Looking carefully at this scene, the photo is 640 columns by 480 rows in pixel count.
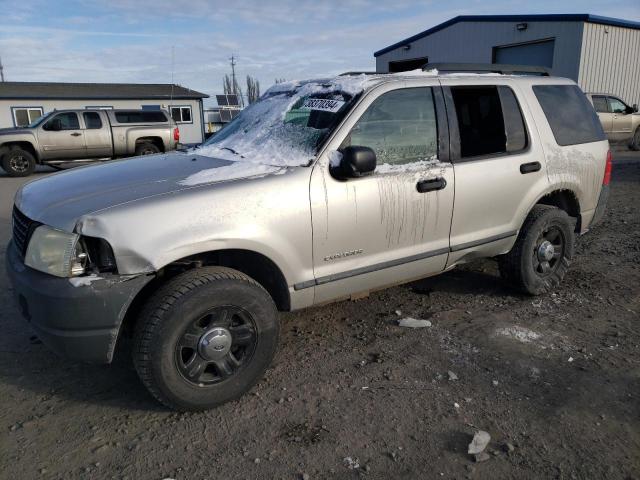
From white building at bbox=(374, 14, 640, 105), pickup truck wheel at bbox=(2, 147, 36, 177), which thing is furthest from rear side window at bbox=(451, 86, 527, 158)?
white building at bbox=(374, 14, 640, 105)

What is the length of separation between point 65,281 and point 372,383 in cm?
185

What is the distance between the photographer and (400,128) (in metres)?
3.45

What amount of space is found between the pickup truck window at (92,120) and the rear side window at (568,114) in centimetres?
1444

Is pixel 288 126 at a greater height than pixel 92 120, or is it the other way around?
pixel 92 120

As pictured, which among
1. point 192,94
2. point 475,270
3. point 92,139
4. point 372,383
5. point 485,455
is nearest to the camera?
point 485,455

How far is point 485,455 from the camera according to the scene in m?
2.48

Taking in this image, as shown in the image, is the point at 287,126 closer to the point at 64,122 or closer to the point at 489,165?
the point at 489,165

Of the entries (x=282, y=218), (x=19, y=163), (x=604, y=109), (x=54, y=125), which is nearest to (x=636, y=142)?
(x=604, y=109)

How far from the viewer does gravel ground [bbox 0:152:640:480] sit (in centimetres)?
245

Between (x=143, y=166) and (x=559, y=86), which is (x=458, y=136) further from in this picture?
(x=143, y=166)

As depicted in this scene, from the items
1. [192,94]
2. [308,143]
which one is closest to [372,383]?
[308,143]

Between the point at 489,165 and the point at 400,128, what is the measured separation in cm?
83

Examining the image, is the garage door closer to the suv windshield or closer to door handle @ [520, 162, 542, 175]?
door handle @ [520, 162, 542, 175]

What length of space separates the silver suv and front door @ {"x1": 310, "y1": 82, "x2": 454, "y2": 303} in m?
0.01
